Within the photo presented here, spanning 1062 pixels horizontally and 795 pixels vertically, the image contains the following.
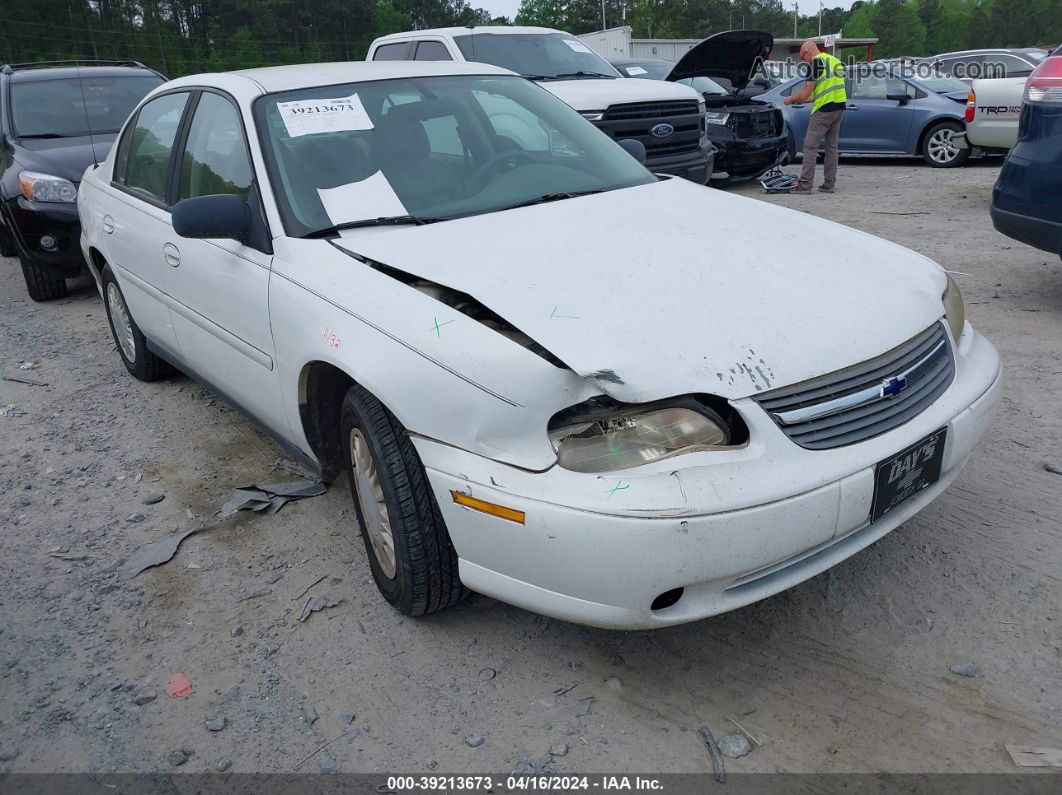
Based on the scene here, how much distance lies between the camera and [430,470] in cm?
235

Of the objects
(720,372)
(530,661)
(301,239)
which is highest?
(301,239)

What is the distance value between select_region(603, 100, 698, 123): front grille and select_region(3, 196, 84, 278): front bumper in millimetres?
4566

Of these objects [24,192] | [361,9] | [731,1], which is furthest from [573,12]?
[24,192]

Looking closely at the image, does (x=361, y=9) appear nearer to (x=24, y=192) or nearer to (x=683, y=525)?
(x=24, y=192)

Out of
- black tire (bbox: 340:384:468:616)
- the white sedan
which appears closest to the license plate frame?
the white sedan

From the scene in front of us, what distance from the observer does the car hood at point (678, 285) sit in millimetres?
2211

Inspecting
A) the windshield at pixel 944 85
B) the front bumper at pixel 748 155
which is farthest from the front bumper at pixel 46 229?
the windshield at pixel 944 85

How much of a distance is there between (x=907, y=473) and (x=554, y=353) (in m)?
1.02

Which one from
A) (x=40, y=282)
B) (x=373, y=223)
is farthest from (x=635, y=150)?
(x=40, y=282)

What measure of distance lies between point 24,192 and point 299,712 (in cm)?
Answer: 584

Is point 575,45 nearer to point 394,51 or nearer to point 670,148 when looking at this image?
point 670,148

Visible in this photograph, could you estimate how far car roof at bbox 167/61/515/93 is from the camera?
3.48 meters

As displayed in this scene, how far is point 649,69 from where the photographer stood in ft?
38.7

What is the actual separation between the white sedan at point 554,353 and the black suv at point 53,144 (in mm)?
3573
